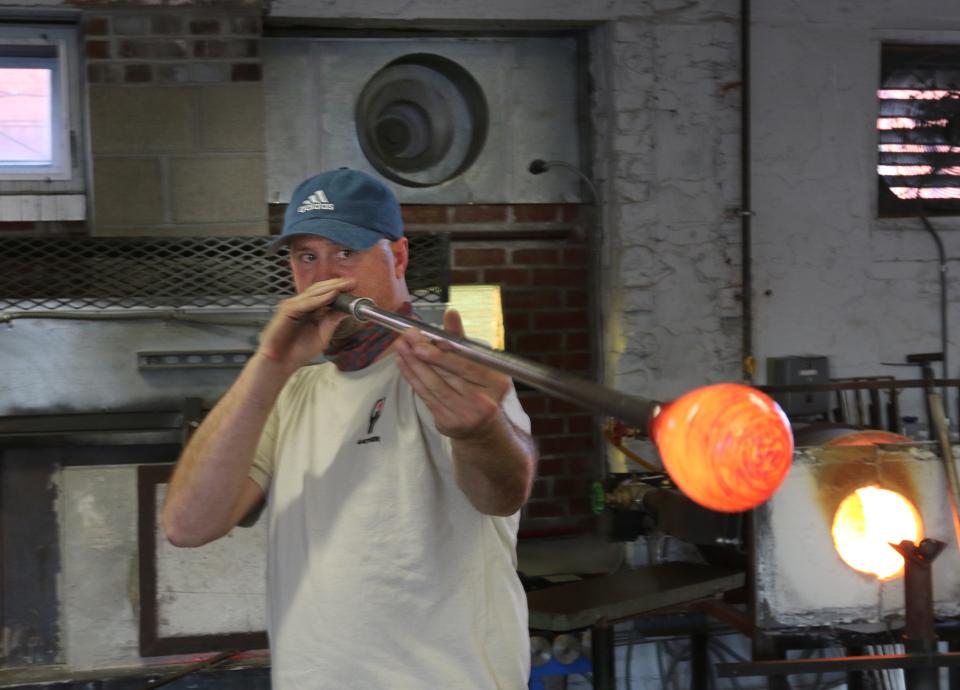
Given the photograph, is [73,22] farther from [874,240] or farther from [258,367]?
[874,240]

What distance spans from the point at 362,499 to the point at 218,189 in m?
1.94

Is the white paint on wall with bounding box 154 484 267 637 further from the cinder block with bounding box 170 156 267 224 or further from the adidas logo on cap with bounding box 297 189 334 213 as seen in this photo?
the adidas logo on cap with bounding box 297 189 334 213

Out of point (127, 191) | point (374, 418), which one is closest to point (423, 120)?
point (127, 191)

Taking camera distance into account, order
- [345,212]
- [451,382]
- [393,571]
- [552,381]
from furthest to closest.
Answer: [345,212] < [393,571] < [451,382] < [552,381]

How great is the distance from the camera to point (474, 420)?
144cm

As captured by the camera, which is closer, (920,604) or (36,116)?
(920,604)

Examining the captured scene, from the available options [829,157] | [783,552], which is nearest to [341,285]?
[783,552]

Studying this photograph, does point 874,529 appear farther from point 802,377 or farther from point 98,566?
point 98,566

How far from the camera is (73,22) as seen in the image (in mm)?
3453

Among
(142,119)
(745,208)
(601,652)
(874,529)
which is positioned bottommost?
(601,652)

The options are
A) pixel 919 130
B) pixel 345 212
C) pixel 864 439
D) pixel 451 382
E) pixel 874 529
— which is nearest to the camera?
pixel 451 382

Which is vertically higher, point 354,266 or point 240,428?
point 354,266

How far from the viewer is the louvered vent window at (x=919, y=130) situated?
3.91m

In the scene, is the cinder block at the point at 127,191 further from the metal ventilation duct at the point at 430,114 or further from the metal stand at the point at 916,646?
the metal stand at the point at 916,646
